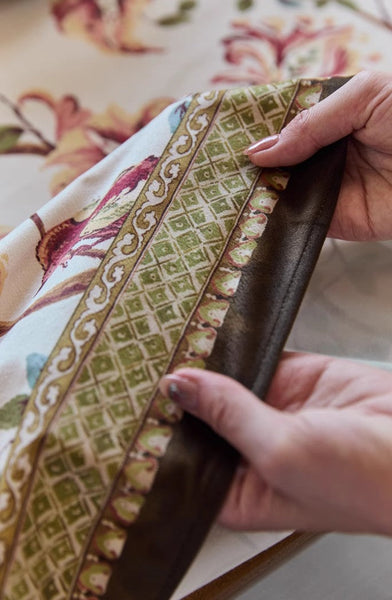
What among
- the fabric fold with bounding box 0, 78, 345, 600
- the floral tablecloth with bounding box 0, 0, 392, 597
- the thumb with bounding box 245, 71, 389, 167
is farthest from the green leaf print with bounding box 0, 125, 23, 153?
the thumb with bounding box 245, 71, 389, 167

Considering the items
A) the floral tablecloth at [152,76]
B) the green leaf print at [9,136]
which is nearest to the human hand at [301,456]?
the floral tablecloth at [152,76]

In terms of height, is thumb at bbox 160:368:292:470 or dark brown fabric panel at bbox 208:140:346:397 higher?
dark brown fabric panel at bbox 208:140:346:397

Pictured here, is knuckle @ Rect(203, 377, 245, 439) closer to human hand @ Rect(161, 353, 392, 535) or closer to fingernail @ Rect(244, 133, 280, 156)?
human hand @ Rect(161, 353, 392, 535)

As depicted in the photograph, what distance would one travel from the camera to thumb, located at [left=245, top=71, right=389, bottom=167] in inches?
20.1

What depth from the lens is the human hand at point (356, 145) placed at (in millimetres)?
511

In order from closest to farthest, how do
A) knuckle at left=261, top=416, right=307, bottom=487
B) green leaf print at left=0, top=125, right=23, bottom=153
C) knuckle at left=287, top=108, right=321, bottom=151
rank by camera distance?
knuckle at left=261, top=416, right=307, bottom=487 < knuckle at left=287, top=108, right=321, bottom=151 < green leaf print at left=0, top=125, right=23, bottom=153

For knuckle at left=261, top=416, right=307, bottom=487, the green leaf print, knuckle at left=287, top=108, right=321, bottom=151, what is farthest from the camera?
the green leaf print

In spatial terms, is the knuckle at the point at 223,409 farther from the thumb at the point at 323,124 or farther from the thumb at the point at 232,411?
the thumb at the point at 323,124

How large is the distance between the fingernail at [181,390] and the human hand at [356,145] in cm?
19

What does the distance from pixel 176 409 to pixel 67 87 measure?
468 mm

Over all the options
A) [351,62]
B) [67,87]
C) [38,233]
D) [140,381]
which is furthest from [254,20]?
[140,381]

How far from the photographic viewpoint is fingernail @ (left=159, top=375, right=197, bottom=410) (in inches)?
15.9

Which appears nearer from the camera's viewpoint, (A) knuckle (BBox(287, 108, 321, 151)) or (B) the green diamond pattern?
(B) the green diamond pattern

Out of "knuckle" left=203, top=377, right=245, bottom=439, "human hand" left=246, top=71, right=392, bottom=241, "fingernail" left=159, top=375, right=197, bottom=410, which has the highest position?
"human hand" left=246, top=71, right=392, bottom=241
